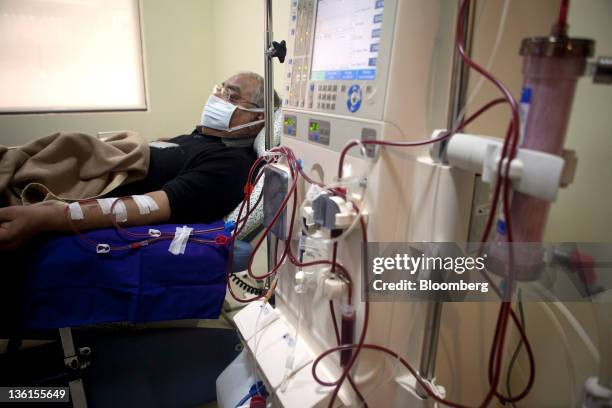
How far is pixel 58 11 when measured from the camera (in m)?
2.56

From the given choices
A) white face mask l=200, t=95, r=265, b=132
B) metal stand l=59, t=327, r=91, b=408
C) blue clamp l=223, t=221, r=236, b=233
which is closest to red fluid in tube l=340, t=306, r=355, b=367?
blue clamp l=223, t=221, r=236, b=233

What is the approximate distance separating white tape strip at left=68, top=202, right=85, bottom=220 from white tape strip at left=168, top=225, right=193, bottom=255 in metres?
0.33

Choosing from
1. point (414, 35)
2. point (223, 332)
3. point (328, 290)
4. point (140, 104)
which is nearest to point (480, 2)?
point (414, 35)

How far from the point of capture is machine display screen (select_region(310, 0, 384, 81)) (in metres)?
0.79

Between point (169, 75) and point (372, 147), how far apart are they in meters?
2.60

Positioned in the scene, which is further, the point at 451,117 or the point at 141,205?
the point at 141,205

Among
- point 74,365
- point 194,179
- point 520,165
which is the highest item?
point 520,165

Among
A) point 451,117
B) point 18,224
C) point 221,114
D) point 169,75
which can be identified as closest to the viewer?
point 451,117

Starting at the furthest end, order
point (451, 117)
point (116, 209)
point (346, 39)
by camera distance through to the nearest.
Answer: point (116, 209) < point (346, 39) < point (451, 117)

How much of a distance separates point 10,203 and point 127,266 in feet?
2.08

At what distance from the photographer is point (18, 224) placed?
1258 millimetres

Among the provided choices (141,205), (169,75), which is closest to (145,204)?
(141,205)

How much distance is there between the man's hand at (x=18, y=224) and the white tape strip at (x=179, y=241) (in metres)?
0.43

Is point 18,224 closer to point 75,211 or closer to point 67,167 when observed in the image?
point 75,211
